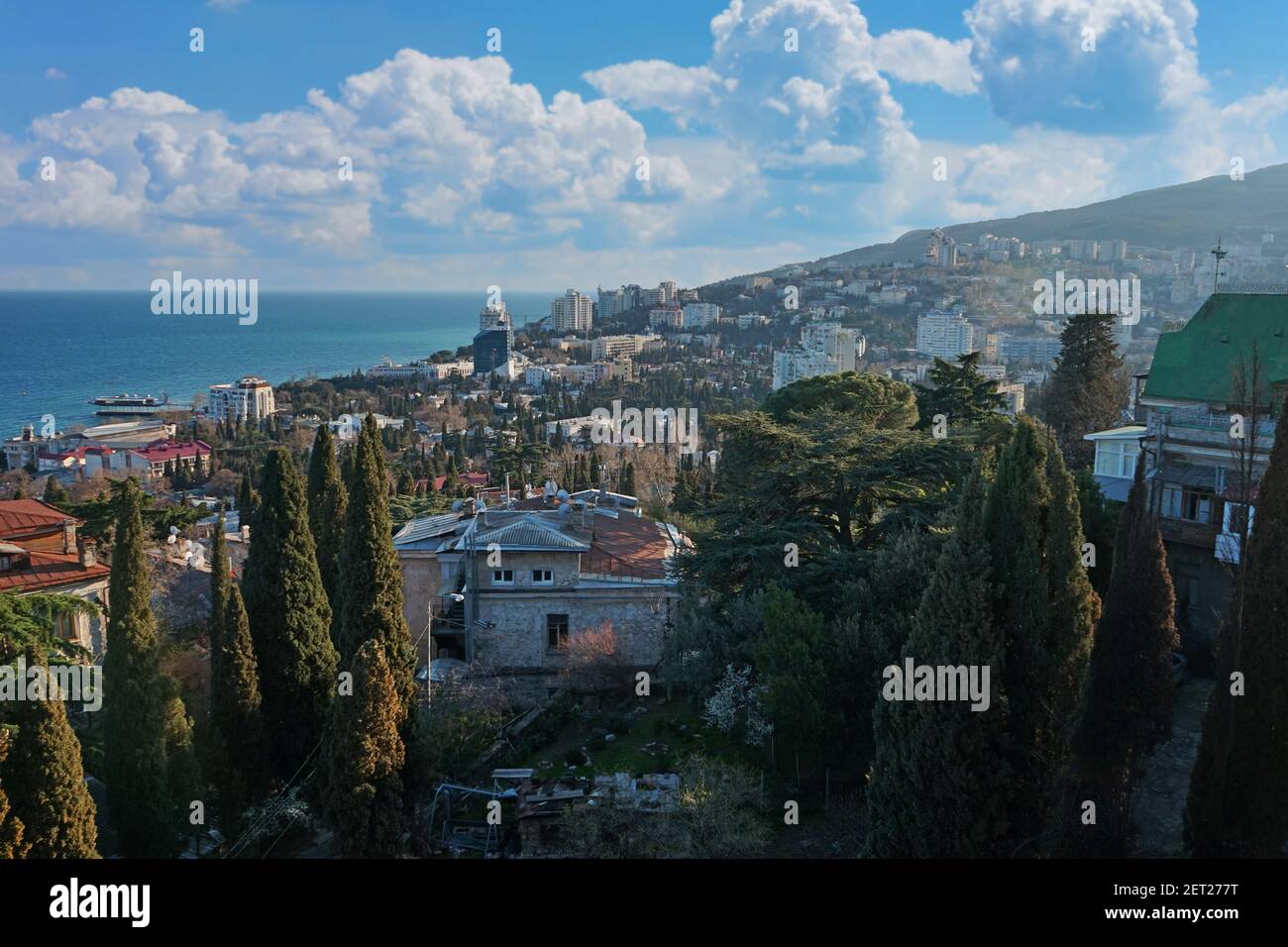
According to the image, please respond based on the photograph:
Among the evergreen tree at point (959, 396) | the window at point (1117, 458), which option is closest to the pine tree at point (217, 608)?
the window at point (1117, 458)

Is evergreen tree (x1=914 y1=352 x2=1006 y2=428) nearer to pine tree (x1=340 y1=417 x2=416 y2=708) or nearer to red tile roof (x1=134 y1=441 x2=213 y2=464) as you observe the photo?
pine tree (x1=340 y1=417 x2=416 y2=708)

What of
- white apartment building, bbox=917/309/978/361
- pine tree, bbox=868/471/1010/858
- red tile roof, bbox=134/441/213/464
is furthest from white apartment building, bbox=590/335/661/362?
pine tree, bbox=868/471/1010/858

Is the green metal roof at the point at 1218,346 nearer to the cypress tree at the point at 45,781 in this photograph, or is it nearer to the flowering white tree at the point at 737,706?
the flowering white tree at the point at 737,706

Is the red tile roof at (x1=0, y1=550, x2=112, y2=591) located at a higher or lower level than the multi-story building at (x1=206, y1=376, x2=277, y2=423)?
lower

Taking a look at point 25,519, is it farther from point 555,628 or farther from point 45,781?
point 45,781
